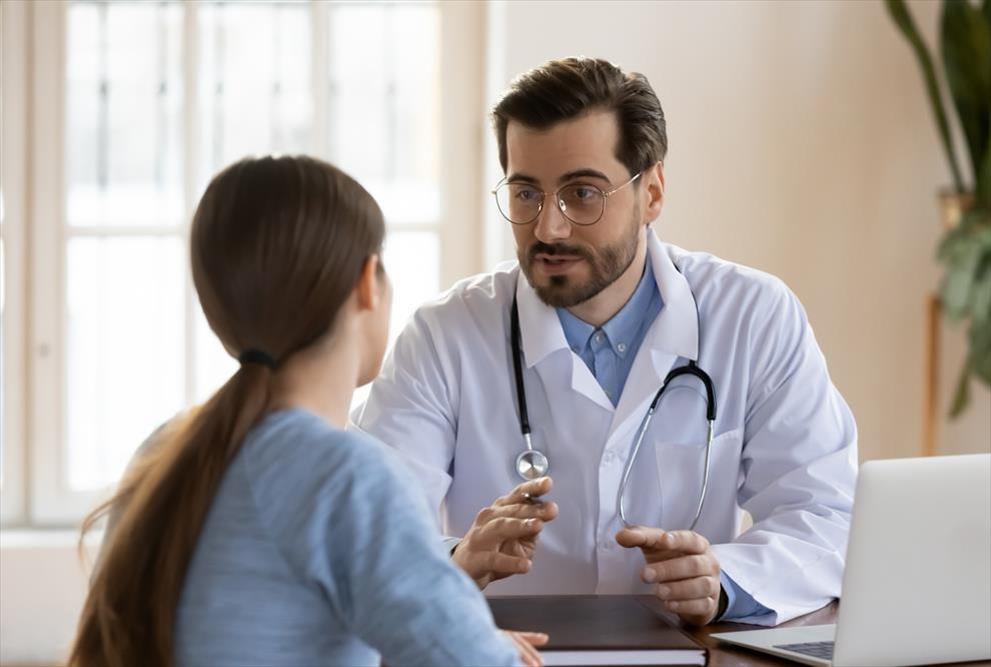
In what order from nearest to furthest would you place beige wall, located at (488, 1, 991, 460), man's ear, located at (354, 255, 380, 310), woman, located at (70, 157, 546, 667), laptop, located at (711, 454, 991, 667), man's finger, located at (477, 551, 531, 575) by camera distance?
woman, located at (70, 157, 546, 667)
man's ear, located at (354, 255, 380, 310)
laptop, located at (711, 454, 991, 667)
man's finger, located at (477, 551, 531, 575)
beige wall, located at (488, 1, 991, 460)

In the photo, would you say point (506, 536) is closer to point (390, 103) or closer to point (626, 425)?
point (626, 425)

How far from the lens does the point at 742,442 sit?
2094mm

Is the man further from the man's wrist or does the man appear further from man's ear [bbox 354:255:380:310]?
man's ear [bbox 354:255:380:310]

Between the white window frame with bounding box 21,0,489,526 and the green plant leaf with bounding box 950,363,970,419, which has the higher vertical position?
the white window frame with bounding box 21,0,489,526

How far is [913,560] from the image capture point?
1.41 m

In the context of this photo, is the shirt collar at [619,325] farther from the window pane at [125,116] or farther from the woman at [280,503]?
the window pane at [125,116]

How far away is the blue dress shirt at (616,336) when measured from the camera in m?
2.12

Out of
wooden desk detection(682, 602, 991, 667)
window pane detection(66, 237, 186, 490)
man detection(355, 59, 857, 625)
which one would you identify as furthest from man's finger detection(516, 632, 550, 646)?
window pane detection(66, 237, 186, 490)

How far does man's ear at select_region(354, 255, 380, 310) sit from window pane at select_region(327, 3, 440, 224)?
2.12 metres

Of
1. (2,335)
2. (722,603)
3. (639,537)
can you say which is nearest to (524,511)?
(639,537)

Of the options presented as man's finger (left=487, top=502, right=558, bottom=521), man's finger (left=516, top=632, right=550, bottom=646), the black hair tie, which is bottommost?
man's finger (left=516, top=632, right=550, bottom=646)

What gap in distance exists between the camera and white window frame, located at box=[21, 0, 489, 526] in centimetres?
314

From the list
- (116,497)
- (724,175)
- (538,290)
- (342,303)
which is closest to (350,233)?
(342,303)

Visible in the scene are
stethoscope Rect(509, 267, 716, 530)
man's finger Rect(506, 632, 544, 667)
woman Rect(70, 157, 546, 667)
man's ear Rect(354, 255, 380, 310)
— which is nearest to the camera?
woman Rect(70, 157, 546, 667)
